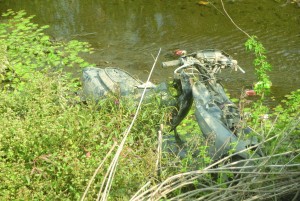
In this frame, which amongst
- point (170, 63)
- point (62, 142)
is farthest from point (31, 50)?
point (170, 63)

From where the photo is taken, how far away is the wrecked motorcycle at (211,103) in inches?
157

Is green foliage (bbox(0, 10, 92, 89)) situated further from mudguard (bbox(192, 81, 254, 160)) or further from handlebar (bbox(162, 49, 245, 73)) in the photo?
mudguard (bbox(192, 81, 254, 160))

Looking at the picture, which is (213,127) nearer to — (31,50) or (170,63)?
(170,63)

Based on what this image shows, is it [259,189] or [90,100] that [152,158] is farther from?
[90,100]

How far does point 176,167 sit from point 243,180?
2.24 feet

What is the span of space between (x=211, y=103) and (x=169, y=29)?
472 centimetres

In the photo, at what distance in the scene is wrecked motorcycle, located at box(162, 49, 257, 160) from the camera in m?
4.00

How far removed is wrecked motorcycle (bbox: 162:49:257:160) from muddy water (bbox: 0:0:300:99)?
2316 mm

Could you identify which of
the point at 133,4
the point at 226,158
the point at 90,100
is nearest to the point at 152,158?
the point at 226,158

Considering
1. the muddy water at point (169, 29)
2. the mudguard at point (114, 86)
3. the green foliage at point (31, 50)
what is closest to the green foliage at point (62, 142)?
the mudguard at point (114, 86)

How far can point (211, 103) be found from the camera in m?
4.29

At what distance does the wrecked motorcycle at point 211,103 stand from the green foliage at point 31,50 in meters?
2.85

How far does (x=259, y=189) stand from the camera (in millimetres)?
3693

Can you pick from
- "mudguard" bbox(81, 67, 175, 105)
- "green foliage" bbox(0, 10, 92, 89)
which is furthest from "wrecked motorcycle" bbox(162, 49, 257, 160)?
"green foliage" bbox(0, 10, 92, 89)
